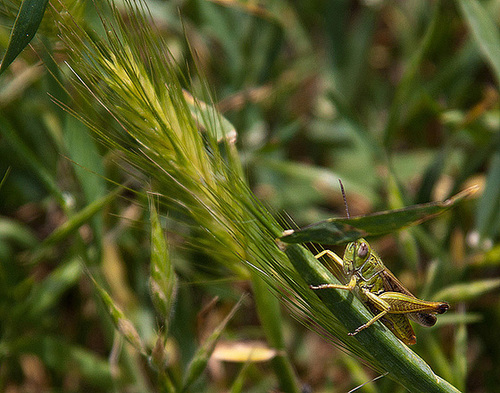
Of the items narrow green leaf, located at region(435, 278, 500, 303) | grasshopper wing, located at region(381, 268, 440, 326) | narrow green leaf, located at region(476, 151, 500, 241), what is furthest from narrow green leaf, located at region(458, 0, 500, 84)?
grasshopper wing, located at region(381, 268, 440, 326)

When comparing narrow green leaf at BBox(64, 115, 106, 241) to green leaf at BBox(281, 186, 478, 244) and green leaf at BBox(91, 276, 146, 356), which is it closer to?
green leaf at BBox(91, 276, 146, 356)

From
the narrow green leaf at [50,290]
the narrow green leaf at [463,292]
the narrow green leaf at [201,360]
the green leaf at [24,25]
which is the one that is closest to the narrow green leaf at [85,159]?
the narrow green leaf at [50,290]

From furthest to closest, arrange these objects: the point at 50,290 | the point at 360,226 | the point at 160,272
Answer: the point at 50,290 < the point at 160,272 < the point at 360,226

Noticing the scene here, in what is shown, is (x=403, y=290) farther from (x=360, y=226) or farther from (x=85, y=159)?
(x=85, y=159)

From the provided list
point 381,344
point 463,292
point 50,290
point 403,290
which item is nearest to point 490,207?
point 463,292

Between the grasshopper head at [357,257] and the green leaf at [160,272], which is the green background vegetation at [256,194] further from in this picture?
the grasshopper head at [357,257]

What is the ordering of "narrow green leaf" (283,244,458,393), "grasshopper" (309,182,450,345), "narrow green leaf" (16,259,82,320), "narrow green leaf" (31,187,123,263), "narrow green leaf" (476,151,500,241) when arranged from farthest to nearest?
"narrow green leaf" (476,151,500,241) → "narrow green leaf" (16,259,82,320) → "narrow green leaf" (31,187,123,263) → "grasshopper" (309,182,450,345) → "narrow green leaf" (283,244,458,393)

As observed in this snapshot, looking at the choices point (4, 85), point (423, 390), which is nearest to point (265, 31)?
point (4, 85)
